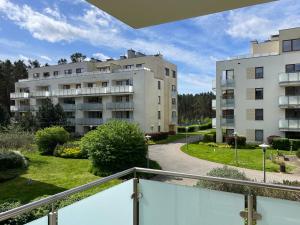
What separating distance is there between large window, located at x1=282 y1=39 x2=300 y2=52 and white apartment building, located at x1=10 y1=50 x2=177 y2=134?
607 inches

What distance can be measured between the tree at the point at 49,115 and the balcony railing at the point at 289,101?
25820 mm

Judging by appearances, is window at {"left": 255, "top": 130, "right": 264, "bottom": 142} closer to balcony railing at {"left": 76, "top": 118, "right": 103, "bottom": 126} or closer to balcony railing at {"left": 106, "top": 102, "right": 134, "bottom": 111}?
balcony railing at {"left": 106, "top": 102, "right": 134, "bottom": 111}

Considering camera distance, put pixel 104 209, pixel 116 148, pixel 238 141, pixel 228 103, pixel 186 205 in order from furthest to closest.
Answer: pixel 228 103, pixel 238 141, pixel 116 148, pixel 186 205, pixel 104 209

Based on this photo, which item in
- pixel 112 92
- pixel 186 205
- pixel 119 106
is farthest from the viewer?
pixel 119 106

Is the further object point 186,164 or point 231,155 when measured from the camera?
point 231,155

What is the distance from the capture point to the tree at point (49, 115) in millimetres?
39750

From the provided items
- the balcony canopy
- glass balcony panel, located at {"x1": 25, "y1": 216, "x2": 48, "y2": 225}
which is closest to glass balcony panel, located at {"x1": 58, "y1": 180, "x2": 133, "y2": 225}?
glass balcony panel, located at {"x1": 25, "y1": 216, "x2": 48, "y2": 225}

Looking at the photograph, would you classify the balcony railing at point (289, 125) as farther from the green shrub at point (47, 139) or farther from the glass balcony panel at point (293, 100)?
the green shrub at point (47, 139)

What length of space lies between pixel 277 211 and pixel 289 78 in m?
29.0

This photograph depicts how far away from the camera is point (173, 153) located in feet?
94.8

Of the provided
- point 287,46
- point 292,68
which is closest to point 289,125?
point 292,68

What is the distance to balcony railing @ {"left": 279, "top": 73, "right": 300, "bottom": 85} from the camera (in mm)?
29394

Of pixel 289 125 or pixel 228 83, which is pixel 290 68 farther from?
pixel 228 83

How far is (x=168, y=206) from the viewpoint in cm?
442
